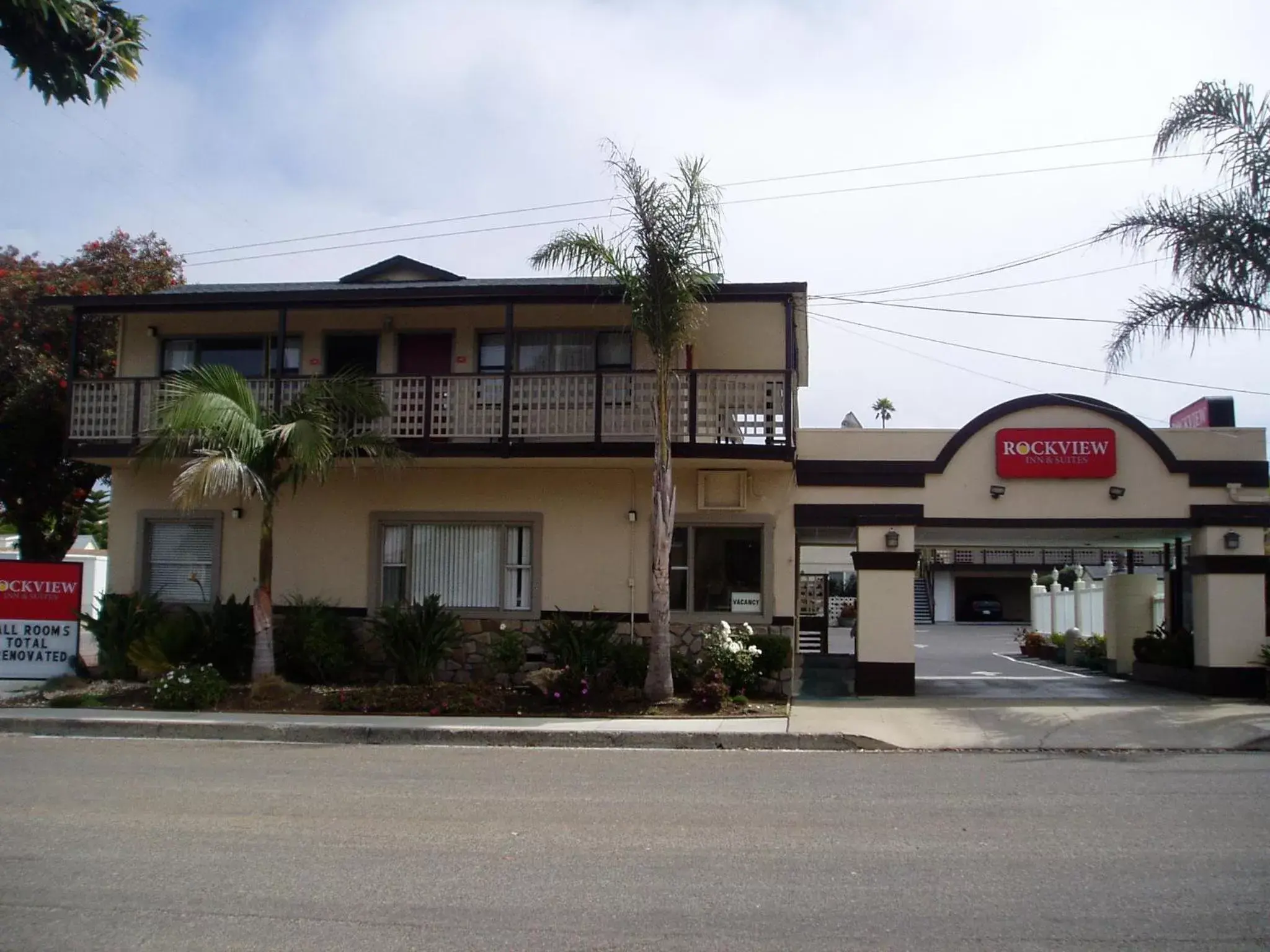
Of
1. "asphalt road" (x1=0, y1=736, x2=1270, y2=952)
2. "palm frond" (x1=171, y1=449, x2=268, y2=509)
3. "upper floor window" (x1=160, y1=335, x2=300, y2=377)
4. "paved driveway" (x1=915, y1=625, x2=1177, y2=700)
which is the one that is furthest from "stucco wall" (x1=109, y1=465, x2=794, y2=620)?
"asphalt road" (x1=0, y1=736, x2=1270, y2=952)

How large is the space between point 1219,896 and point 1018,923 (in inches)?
52.2

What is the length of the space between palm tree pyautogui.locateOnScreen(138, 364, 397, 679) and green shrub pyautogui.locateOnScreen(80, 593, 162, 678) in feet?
6.32

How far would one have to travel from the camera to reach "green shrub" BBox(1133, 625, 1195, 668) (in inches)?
695

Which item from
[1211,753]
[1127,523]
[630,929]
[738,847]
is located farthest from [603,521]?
[630,929]

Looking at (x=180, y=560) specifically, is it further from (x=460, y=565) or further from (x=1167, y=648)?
(x=1167, y=648)

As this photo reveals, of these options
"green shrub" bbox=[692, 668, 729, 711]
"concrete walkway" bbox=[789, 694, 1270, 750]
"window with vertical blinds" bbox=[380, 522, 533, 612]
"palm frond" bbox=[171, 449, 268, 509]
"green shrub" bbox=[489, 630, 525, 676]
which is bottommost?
"concrete walkway" bbox=[789, 694, 1270, 750]

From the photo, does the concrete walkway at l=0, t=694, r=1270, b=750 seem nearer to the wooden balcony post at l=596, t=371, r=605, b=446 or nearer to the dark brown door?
the wooden balcony post at l=596, t=371, r=605, b=446

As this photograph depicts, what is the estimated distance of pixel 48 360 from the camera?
20.4 metres

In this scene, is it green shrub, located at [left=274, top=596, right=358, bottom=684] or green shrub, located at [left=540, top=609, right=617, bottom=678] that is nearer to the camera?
green shrub, located at [left=540, top=609, right=617, bottom=678]

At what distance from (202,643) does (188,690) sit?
186 centimetres

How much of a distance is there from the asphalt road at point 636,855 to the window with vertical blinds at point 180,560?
22.7ft

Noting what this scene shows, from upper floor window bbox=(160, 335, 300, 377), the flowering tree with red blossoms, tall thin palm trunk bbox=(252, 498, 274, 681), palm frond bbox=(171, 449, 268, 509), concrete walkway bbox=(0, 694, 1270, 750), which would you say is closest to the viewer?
concrete walkway bbox=(0, 694, 1270, 750)

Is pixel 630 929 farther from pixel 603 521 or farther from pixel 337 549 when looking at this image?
pixel 337 549

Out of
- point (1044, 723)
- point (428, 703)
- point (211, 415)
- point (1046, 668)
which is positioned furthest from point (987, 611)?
point (211, 415)
